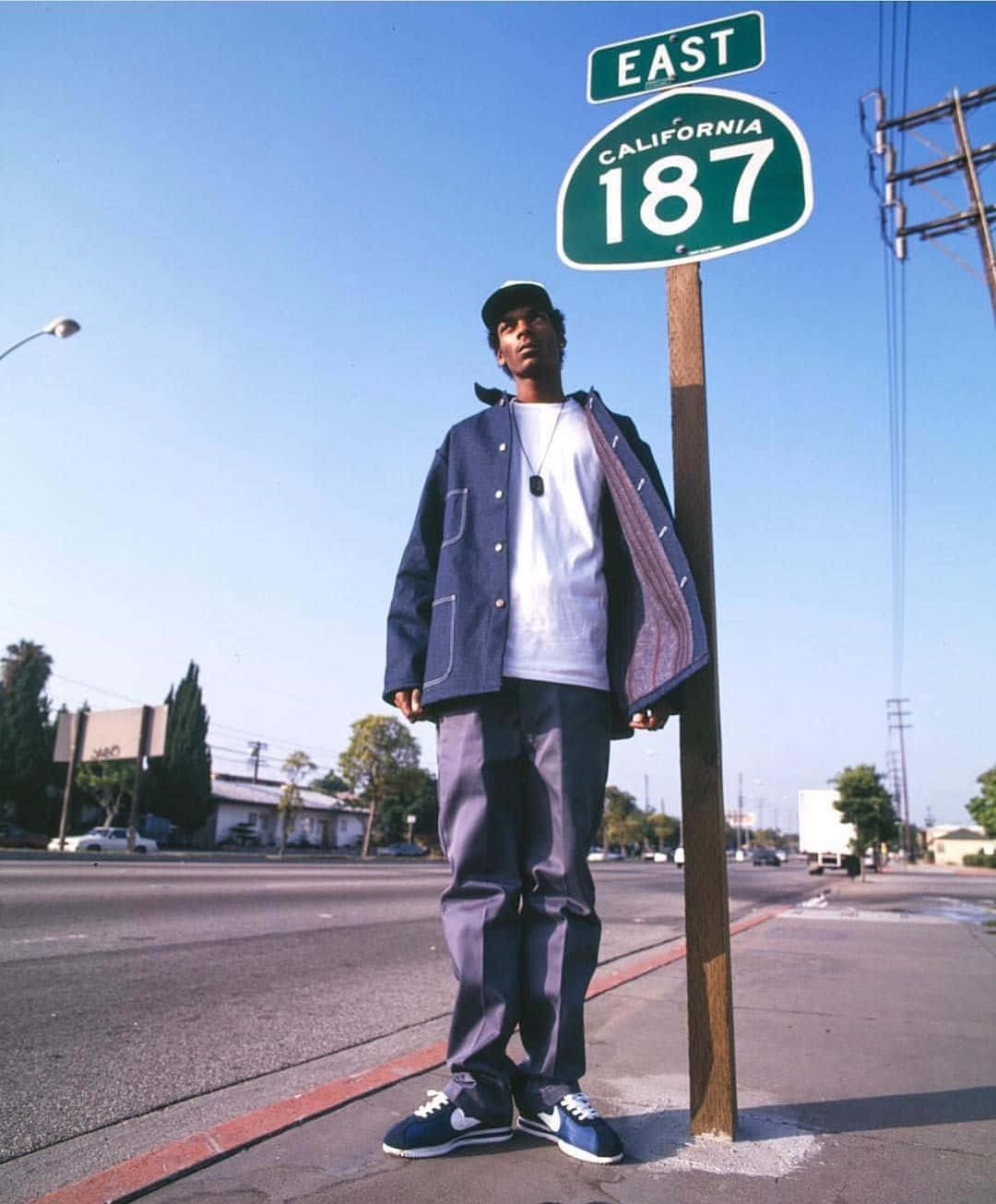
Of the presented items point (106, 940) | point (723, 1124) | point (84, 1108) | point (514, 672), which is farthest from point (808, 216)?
point (106, 940)

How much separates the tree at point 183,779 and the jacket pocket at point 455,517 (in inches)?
1905

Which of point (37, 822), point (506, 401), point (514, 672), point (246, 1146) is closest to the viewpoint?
point (246, 1146)

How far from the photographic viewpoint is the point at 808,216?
2512 mm

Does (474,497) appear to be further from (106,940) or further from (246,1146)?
(106,940)

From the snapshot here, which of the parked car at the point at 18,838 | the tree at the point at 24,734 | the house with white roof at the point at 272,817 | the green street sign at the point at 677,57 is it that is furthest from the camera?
the house with white roof at the point at 272,817

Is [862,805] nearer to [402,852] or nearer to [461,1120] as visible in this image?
[402,852]

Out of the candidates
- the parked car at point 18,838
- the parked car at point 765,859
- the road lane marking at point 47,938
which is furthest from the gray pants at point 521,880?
the parked car at point 765,859

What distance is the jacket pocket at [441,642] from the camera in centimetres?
219

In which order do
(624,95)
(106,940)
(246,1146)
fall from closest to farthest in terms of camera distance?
(246,1146) → (624,95) → (106,940)

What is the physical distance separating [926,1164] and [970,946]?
20.2 ft

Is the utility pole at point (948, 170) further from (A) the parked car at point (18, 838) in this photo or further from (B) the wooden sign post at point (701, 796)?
(A) the parked car at point (18, 838)

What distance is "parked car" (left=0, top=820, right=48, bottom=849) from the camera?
38188 millimetres

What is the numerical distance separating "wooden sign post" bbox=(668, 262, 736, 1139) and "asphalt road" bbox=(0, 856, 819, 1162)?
1.49 meters

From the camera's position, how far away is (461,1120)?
1909mm
